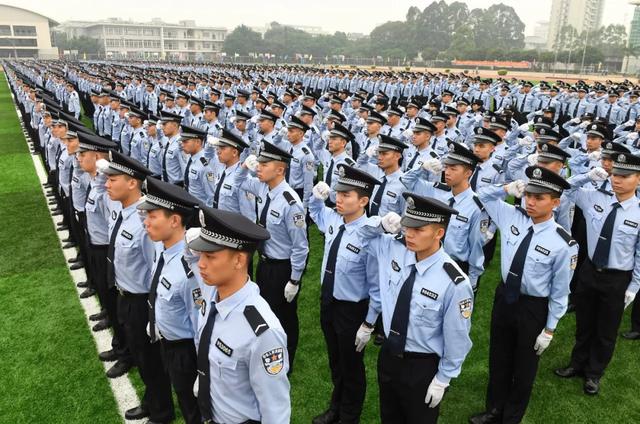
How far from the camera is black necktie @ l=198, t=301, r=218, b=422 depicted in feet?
8.21

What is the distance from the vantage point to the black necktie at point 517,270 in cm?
387

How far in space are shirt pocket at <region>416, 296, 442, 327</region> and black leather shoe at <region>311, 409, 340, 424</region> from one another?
→ 1.76m

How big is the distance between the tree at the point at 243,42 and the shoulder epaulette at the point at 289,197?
94.0 meters

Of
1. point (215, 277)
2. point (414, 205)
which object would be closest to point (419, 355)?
point (414, 205)

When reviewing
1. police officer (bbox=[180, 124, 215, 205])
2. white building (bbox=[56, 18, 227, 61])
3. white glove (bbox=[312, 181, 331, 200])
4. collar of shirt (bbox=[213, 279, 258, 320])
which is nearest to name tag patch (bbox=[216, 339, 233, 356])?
collar of shirt (bbox=[213, 279, 258, 320])

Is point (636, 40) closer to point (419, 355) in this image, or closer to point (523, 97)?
point (523, 97)

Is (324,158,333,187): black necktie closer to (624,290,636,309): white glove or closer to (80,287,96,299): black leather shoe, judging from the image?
(80,287,96,299): black leather shoe

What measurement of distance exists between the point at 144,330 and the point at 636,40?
133m

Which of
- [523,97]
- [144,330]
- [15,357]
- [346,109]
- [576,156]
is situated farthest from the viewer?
[523,97]

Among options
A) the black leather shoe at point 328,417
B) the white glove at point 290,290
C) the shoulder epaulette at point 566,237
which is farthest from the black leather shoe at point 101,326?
the shoulder epaulette at point 566,237

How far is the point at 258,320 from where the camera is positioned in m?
2.36

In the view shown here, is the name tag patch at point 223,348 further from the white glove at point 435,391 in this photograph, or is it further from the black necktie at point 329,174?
the black necktie at point 329,174

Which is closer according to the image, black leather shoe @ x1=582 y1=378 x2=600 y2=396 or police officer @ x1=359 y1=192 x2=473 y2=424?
police officer @ x1=359 y1=192 x2=473 y2=424

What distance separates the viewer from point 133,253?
158 inches
